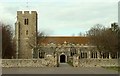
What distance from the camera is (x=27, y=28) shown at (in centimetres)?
7775

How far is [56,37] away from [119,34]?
39524mm

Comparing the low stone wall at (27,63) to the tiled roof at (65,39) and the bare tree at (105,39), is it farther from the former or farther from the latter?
the tiled roof at (65,39)

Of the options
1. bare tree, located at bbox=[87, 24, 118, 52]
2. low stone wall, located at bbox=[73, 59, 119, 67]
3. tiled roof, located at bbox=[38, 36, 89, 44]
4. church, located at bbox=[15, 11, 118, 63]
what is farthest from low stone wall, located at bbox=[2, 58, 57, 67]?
tiled roof, located at bbox=[38, 36, 89, 44]

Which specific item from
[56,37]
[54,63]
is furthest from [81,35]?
[54,63]

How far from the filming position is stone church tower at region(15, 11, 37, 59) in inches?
3002

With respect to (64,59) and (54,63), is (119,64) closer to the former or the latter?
(54,63)

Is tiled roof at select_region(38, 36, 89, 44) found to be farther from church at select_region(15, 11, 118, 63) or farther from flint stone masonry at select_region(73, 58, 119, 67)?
flint stone masonry at select_region(73, 58, 119, 67)

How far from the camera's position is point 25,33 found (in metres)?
78.2

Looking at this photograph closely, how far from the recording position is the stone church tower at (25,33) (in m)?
76.2

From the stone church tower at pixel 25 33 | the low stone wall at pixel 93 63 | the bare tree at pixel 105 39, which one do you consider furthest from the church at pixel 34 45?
the low stone wall at pixel 93 63

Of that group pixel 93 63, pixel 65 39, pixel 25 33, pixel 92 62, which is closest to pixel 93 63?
pixel 93 63

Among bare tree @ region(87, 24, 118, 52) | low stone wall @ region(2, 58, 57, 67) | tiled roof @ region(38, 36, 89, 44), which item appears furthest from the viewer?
tiled roof @ region(38, 36, 89, 44)

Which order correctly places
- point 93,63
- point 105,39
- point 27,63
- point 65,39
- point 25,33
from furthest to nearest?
point 65,39, point 25,33, point 105,39, point 93,63, point 27,63

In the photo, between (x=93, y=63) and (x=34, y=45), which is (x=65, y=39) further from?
(x=93, y=63)
